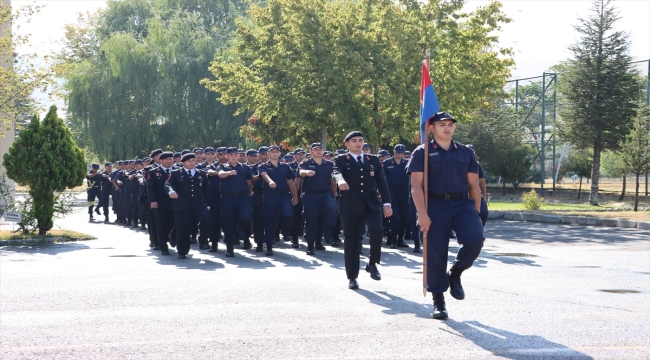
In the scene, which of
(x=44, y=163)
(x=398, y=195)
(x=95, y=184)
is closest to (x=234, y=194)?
(x=398, y=195)

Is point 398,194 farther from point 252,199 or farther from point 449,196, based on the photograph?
point 449,196

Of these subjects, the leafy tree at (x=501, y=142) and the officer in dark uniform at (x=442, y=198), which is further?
the leafy tree at (x=501, y=142)

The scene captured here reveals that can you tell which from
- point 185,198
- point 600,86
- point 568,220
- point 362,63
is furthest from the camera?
point 600,86

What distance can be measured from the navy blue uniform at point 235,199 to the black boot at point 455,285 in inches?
292

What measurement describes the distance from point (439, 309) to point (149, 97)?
116 feet

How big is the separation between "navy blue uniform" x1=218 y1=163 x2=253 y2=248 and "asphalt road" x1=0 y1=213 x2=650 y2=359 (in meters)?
0.64

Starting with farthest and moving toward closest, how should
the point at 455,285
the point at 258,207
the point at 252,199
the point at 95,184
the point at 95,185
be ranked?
the point at 95,185 → the point at 95,184 → the point at 252,199 → the point at 258,207 → the point at 455,285

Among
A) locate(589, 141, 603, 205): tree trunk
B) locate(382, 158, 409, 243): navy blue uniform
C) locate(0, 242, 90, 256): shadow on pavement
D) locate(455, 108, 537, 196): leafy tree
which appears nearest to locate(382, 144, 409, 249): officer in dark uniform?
locate(382, 158, 409, 243): navy blue uniform

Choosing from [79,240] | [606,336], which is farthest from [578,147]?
[606,336]

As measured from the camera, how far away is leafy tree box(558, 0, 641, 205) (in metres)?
34.5

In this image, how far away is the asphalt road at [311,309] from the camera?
22.5 feet

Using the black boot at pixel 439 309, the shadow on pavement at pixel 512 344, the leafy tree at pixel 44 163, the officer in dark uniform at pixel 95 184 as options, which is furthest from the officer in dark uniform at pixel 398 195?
the officer in dark uniform at pixel 95 184

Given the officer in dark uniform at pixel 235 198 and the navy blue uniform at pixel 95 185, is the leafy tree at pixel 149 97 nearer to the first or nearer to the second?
the navy blue uniform at pixel 95 185

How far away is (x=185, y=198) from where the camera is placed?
14.9m
